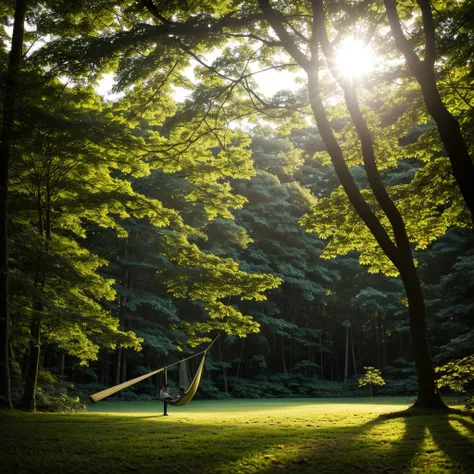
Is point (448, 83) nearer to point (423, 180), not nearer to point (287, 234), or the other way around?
point (423, 180)

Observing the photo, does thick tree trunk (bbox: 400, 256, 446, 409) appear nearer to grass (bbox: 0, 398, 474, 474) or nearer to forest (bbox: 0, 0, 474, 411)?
forest (bbox: 0, 0, 474, 411)

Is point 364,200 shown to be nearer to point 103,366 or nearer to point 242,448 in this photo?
point 242,448

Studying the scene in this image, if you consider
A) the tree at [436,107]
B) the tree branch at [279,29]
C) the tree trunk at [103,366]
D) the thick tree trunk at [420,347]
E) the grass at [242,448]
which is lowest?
the tree trunk at [103,366]

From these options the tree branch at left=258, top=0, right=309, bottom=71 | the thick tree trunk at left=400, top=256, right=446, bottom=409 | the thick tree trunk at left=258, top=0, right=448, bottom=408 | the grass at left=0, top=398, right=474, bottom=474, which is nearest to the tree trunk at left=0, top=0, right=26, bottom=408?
the grass at left=0, top=398, right=474, bottom=474

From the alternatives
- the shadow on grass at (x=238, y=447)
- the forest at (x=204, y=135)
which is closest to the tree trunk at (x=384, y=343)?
the forest at (x=204, y=135)

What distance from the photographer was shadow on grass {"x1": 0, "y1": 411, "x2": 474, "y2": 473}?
363 centimetres

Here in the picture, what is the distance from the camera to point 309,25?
8.10 meters

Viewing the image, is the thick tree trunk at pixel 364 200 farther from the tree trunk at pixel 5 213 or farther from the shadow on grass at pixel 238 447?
the tree trunk at pixel 5 213

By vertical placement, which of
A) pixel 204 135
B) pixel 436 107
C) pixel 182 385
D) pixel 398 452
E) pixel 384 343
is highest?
pixel 204 135

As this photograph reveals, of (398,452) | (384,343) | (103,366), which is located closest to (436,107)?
(398,452)

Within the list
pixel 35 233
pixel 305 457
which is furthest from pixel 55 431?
pixel 35 233

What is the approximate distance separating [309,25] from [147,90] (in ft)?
9.96

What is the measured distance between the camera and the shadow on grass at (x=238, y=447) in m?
3.63

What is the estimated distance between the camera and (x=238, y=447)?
4.38 m
